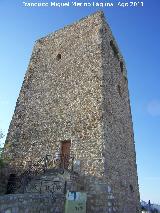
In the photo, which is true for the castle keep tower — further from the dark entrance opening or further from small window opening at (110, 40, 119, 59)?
the dark entrance opening

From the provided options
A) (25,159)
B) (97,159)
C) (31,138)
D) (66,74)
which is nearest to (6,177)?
(25,159)

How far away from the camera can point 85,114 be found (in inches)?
505

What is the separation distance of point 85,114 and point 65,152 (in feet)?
6.74

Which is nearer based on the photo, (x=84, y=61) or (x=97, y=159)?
(x=97, y=159)

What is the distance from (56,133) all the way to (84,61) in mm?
4414

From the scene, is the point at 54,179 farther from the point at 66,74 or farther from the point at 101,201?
the point at 66,74

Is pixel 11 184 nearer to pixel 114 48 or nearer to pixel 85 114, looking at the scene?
pixel 85 114

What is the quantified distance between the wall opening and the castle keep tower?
0.05 metres

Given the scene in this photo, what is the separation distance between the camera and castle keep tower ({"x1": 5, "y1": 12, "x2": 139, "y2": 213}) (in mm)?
11500

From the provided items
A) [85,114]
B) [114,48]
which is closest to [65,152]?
[85,114]

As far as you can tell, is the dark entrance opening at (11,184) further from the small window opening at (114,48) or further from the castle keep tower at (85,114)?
the small window opening at (114,48)

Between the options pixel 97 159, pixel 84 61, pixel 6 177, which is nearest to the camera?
pixel 97 159

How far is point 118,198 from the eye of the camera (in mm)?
11688

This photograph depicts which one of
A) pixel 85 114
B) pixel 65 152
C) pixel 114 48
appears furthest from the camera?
pixel 114 48
